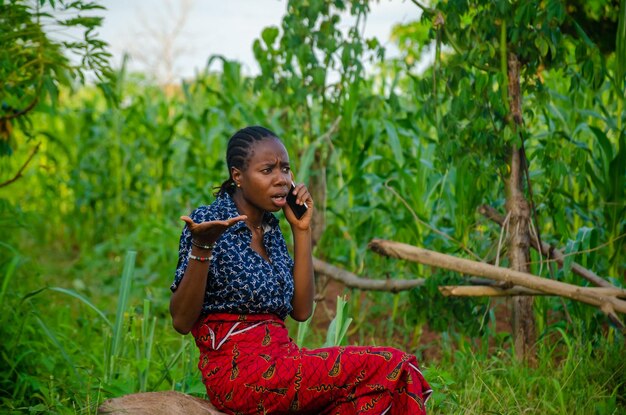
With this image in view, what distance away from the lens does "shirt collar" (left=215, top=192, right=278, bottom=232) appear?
2783mm

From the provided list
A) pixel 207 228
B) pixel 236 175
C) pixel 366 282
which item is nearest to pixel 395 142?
pixel 366 282

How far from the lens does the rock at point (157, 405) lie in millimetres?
2584

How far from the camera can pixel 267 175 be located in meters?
2.74

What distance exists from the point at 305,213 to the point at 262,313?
15.1 inches

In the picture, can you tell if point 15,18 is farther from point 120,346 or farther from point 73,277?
point 73,277

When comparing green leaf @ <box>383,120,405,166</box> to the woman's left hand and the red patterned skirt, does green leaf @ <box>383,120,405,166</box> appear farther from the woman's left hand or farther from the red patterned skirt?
the red patterned skirt

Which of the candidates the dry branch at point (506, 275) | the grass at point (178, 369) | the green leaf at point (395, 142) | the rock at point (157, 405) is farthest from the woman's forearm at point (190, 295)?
the green leaf at point (395, 142)

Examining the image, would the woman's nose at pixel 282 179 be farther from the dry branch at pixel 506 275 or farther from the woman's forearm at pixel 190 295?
the dry branch at pixel 506 275

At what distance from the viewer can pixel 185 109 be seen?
22.4 ft

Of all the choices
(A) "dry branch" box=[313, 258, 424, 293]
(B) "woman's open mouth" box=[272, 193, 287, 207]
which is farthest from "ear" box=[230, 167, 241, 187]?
(A) "dry branch" box=[313, 258, 424, 293]

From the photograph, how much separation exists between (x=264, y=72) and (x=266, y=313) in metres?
2.34

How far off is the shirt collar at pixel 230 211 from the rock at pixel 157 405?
0.59 m

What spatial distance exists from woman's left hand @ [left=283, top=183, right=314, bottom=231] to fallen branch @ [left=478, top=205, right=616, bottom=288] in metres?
1.31

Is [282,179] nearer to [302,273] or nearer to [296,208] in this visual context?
[296,208]
